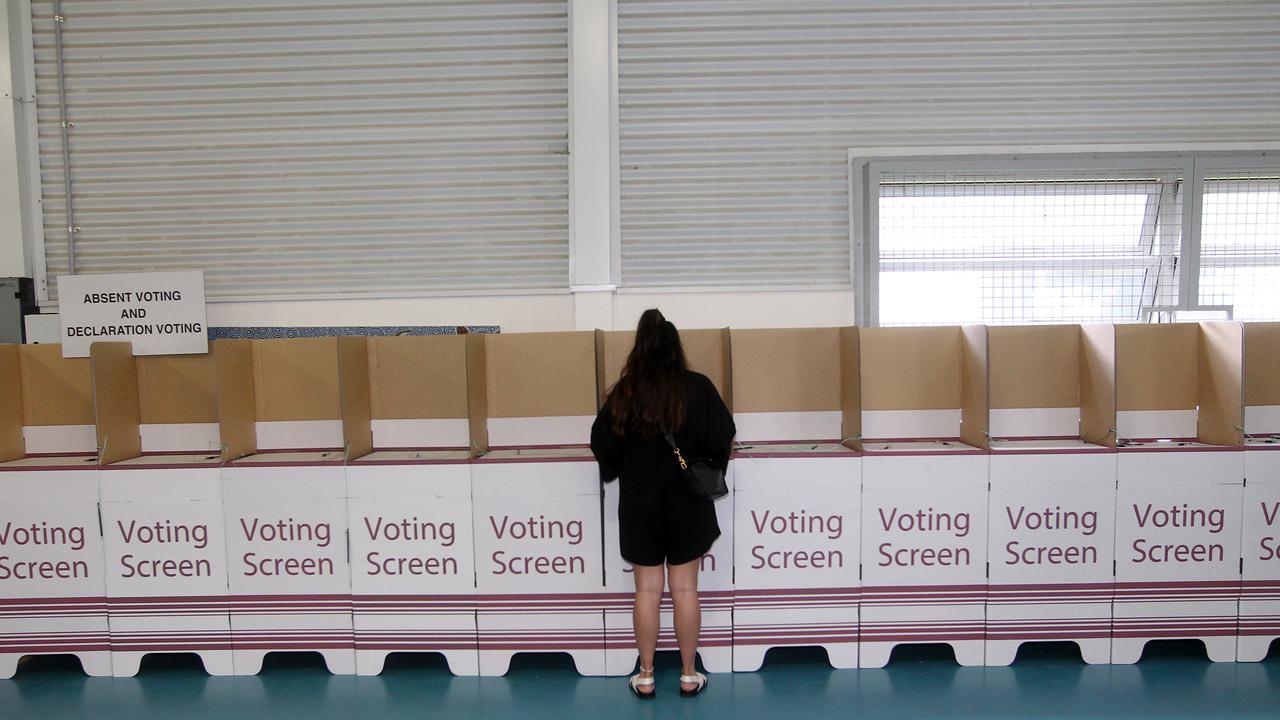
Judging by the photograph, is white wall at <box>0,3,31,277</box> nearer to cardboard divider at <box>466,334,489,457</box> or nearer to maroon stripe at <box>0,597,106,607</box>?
maroon stripe at <box>0,597,106,607</box>

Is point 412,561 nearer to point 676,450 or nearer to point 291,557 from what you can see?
point 291,557

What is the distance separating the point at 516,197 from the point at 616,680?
107 inches

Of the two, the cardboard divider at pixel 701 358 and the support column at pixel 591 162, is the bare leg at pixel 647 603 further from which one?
the support column at pixel 591 162

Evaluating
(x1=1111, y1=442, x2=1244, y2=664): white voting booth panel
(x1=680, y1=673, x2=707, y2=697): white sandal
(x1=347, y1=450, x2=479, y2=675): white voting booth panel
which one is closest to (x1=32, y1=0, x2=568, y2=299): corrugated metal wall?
(x1=347, y1=450, x2=479, y2=675): white voting booth panel

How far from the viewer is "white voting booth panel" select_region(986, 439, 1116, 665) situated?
3170 millimetres

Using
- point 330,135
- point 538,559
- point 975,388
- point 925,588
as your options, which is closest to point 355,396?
point 538,559

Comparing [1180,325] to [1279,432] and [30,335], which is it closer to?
[1279,432]

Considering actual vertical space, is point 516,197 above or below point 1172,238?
above

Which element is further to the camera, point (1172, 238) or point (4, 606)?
point (1172, 238)

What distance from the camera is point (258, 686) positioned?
3.13m

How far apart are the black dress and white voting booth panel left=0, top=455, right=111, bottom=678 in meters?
2.42

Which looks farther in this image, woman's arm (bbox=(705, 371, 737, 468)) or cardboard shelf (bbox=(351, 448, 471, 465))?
cardboard shelf (bbox=(351, 448, 471, 465))

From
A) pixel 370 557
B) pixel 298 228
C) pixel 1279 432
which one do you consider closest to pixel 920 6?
pixel 1279 432

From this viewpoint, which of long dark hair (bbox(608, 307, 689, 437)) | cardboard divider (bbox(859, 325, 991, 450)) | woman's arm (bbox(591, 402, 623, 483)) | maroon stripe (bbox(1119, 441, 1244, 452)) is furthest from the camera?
cardboard divider (bbox(859, 325, 991, 450))
